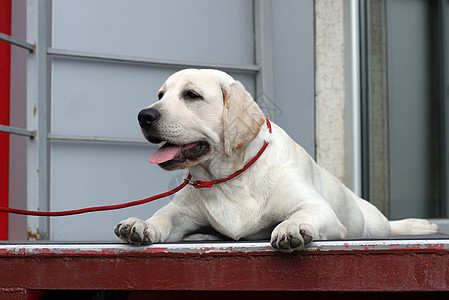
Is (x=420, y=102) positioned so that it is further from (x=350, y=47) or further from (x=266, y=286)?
(x=266, y=286)

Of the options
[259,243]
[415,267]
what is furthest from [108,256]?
[415,267]

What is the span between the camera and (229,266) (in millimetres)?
1752

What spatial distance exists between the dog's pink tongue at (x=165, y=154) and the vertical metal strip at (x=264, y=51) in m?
2.04

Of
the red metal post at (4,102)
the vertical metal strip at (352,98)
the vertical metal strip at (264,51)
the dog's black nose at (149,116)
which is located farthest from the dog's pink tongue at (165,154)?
the red metal post at (4,102)

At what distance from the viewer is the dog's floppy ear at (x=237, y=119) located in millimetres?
2229

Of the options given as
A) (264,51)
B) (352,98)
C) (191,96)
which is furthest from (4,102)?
(191,96)

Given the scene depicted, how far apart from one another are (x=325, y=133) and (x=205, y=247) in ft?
8.92

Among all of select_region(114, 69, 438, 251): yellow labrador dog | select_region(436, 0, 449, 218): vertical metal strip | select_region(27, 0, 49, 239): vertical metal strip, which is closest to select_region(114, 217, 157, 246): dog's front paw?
select_region(114, 69, 438, 251): yellow labrador dog

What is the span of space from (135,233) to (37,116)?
1.99 metres

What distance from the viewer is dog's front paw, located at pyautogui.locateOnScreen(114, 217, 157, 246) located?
6.13 ft

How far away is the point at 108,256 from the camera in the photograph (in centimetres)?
184

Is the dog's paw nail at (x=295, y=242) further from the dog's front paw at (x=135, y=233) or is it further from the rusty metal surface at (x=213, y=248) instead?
the dog's front paw at (x=135, y=233)

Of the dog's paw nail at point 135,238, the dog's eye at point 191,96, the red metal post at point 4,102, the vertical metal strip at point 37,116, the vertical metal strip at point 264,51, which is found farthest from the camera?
the red metal post at point 4,102

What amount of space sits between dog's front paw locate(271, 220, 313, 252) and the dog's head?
554 millimetres
